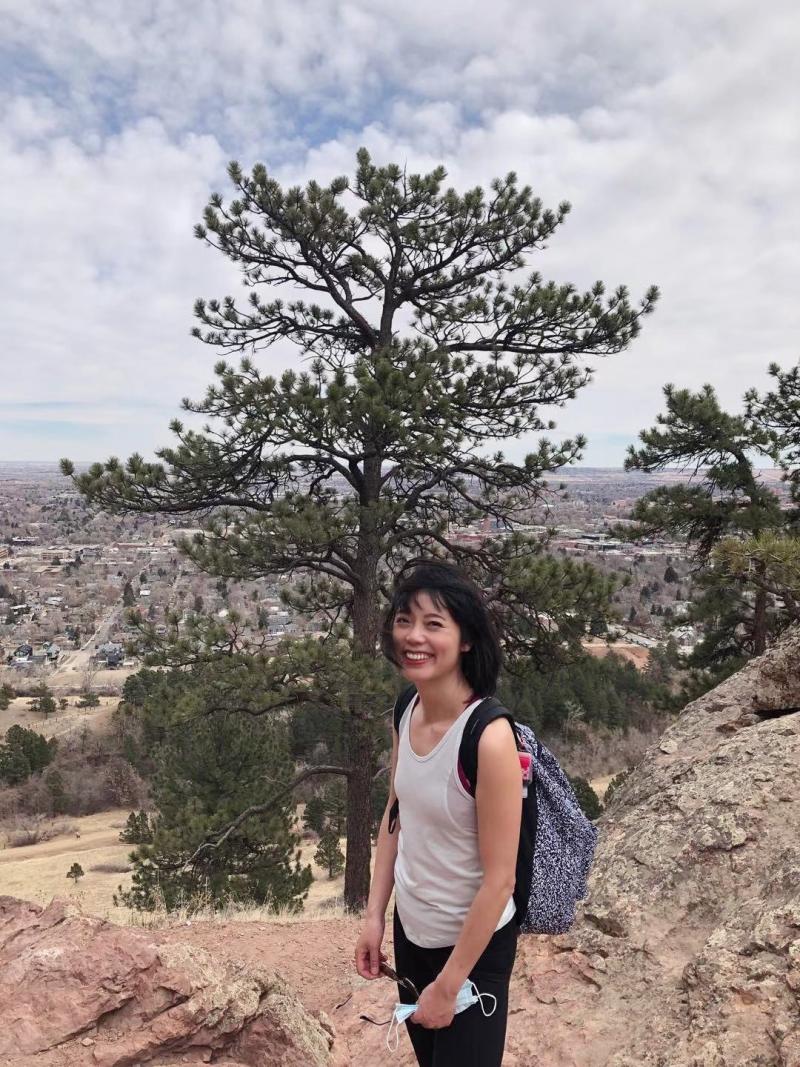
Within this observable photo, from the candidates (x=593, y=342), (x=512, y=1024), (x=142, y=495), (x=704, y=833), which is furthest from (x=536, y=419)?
(x=512, y=1024)

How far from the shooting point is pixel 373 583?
7699 millimetres

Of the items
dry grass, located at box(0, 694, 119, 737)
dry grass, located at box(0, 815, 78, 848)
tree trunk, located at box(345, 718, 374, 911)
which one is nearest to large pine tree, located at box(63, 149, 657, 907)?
tree trunk, located at box(345, 718, 374, 911)

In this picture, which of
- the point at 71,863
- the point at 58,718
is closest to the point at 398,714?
the point at 71,863

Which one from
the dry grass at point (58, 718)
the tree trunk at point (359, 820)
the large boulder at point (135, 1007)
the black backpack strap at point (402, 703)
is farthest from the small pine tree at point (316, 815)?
the black backpack strap at point (402, 703)

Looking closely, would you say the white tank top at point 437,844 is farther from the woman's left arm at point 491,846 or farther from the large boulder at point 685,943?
the large boulder at point 685,943

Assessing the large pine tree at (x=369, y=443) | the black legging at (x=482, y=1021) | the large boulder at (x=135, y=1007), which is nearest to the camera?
the black legging at (x=482, y=1021)

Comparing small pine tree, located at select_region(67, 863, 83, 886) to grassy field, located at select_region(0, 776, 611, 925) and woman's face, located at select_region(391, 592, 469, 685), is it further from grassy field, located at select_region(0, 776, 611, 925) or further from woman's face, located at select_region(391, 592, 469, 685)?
woman's face, located at select_region(391, 592, 469, 685)

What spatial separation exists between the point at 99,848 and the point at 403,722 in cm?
2318

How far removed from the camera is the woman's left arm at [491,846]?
1.49m

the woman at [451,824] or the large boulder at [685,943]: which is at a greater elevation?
the woman at [451,824]

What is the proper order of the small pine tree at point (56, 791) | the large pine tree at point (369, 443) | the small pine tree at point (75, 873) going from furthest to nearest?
1. the small pine tree at point (56, 791)
2. the small pine tree at point (75, 873)
3. the large pine tree at point (369, 443)

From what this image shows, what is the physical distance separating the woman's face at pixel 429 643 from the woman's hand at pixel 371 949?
0.81m

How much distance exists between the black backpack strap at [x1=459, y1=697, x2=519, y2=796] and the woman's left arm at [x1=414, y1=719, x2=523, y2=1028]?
0.05 ft

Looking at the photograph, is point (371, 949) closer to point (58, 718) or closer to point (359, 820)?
point (359, 820)
